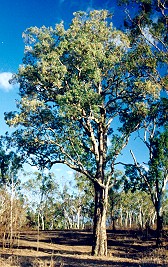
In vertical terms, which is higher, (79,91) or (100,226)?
(79,91)

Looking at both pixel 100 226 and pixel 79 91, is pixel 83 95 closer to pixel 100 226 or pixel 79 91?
pixel 79 91

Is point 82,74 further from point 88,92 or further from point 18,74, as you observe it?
point 18,74

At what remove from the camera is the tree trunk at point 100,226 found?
1928 cm

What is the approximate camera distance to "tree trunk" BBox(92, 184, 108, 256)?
1928 centimetres

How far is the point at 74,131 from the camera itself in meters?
20.3

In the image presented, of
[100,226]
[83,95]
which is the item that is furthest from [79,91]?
[100,226]

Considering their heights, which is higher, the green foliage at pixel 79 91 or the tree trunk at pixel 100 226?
the green foliage at pixel 79 91

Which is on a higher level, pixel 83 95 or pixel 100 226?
pixel 83 95

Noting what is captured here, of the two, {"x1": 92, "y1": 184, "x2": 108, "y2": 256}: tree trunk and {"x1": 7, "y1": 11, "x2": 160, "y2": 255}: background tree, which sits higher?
{"x1": 7, "y1": 11, "x2": 160, "y2": 255}: background tree

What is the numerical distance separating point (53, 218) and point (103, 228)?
59.5 meters

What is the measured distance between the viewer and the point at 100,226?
1964cm

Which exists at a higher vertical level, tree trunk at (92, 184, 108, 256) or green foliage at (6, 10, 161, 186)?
green foliage at (6, 10, 161, 186)

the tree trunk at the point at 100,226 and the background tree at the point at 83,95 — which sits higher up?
the background tree at the point at 83,95

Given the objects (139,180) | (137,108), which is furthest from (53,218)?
(137,108)
